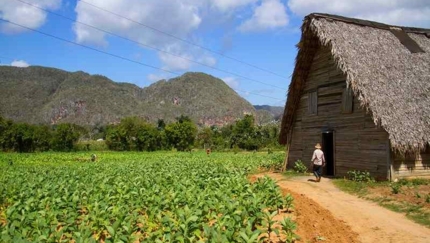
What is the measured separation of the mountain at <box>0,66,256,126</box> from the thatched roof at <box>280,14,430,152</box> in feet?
324

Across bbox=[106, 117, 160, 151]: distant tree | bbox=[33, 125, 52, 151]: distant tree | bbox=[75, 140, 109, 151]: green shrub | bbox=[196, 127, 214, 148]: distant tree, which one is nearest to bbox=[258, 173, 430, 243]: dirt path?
bbox=[106, 117, 160, 151]: distant tree

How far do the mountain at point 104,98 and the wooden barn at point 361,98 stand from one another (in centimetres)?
9719

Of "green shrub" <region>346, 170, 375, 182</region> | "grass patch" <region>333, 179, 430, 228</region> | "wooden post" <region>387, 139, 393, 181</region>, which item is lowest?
"grass patch" <region>333, 179, 430, 228</region>

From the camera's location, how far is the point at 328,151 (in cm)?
1903

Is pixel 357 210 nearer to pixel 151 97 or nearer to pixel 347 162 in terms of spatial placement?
pixel 347 162

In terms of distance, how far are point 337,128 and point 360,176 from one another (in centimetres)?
298

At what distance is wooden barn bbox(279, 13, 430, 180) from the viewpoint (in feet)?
49.0

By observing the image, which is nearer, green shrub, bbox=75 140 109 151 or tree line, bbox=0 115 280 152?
tree line, bbox=0 115 280 152

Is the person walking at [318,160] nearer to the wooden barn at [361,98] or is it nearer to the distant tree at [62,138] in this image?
the wooden barn at [361,98]

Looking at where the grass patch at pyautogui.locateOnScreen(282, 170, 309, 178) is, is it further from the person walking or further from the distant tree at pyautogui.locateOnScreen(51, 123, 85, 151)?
the distant tree at pyautogui.locateOnScreen(51, 123, 85, 151)

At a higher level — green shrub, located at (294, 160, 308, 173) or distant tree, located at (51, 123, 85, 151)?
distant tree, located at (51, 123, 85, 151)

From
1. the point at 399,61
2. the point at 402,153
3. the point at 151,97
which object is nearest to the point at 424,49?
the point at 399,61

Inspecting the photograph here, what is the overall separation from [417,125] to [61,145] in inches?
2445

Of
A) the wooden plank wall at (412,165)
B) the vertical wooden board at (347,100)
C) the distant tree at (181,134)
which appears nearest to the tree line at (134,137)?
the distant tree at (181,134)
